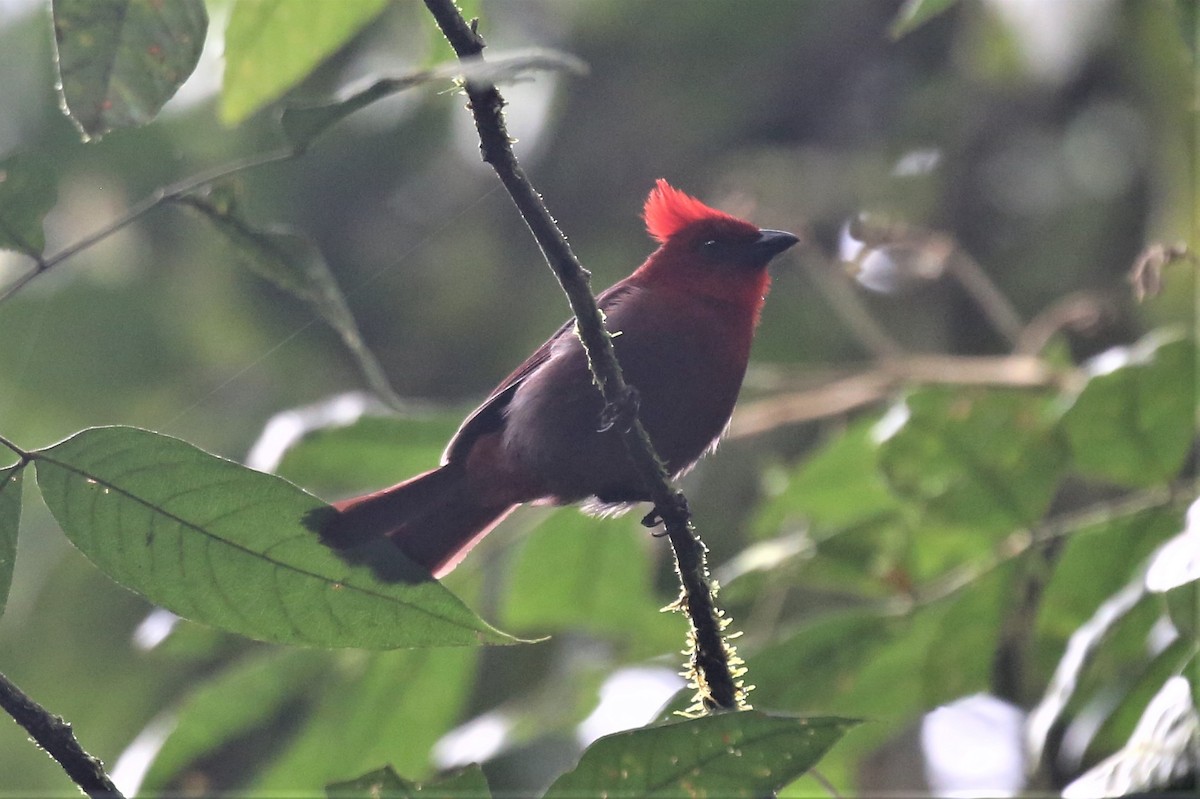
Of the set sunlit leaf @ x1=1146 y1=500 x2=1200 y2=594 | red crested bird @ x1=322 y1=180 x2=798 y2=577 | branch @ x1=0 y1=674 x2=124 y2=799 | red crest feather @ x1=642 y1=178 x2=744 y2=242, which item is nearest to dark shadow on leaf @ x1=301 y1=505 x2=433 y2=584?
branch @ x1=0 y1=674 x2=124 y2=799

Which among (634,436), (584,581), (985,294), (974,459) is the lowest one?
(634,436)

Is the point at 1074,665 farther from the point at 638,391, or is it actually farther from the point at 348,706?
the point at 348,706

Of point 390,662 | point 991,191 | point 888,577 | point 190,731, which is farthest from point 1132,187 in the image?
point 190,731

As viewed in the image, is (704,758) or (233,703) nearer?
(704,758)

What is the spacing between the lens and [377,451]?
253 cm

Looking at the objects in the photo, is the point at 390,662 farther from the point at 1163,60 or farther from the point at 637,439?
the point at 1163,60

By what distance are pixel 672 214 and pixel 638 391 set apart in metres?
0.50

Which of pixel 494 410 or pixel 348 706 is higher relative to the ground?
pixel 494 410

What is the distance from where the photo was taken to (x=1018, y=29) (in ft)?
15.9

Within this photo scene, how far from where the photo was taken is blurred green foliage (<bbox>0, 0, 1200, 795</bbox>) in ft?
7.49

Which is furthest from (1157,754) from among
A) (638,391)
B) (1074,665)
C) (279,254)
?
(279,254)

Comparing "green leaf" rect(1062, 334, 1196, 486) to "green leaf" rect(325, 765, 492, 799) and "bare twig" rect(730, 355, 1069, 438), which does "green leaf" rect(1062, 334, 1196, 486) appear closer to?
"bare twig" rect(730, 355, 1069, 438)

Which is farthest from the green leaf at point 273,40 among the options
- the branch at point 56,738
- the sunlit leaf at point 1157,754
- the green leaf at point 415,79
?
the sunlit leaf at point 1157,754

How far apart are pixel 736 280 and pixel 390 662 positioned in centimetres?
96
